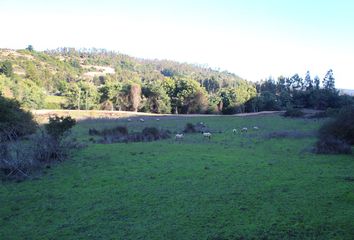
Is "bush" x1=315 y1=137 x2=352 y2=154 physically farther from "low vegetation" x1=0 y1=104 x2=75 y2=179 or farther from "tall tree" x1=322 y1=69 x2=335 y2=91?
"tall tree" x1=322 y1=69 x2=335 y2=91

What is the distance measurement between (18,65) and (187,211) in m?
110

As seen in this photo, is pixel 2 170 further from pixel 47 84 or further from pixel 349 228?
pixel 47 84

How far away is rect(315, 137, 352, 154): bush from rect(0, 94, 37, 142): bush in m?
19.6

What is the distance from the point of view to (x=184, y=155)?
59.7ft

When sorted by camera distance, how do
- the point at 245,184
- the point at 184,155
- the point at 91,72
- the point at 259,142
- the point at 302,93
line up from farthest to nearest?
the point at 91,72 → the point at 302,93 → the point at 259,142 → the point at 184,155 → the point at 245,184

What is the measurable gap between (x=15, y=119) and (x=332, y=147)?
2203 centimetres

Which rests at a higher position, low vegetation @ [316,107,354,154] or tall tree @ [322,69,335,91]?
tall tree @ [322,69,335,91]

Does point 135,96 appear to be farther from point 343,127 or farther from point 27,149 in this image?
point 27,149

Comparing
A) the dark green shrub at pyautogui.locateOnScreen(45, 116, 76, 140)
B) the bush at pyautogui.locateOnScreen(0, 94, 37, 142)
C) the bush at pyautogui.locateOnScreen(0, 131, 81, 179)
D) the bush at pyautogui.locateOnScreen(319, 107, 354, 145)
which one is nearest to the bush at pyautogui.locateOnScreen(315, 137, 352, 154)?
the bush at pyautogui.locateOnScreen(319, 107, 354, 145)

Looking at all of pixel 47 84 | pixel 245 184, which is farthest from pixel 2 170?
pixel 47 84

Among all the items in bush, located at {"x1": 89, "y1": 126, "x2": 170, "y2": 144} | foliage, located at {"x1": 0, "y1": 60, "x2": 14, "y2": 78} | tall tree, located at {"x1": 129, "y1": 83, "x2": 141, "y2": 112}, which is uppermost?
foliage, located at {"x1": 0, "y1": 60, "x2": 14, "y2": 78}

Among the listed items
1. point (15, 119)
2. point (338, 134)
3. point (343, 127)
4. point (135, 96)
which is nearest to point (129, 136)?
point (15, 119)

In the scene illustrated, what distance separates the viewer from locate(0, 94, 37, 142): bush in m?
23.7

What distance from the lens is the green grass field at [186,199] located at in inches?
301
